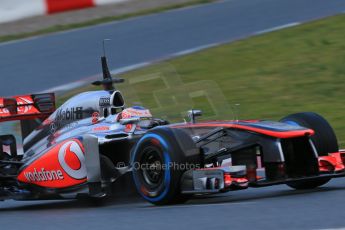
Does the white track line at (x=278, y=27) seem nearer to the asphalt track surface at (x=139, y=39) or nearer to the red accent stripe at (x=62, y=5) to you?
the asphalt track surface at (x=139, y=39)

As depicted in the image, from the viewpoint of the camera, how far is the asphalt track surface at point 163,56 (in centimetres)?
634

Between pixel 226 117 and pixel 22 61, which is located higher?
pixel 22 61

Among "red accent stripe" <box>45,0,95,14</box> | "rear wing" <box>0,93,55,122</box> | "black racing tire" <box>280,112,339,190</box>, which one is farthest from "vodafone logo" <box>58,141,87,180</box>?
"red accent stripe" <box>45,0,95,14</box>

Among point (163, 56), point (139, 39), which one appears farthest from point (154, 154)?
point (139, 39)

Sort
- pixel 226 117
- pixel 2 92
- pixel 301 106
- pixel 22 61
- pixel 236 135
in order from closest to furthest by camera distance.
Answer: pixel 236 135 < pixel 226 117 < pixel 301 106 < pixel 2 92 < pixel 22 61

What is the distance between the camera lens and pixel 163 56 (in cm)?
1595

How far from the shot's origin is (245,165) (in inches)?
285

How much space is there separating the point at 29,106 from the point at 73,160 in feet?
5.54

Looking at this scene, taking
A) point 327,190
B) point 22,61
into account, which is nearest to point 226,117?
point 327,190

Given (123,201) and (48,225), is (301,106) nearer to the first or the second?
(123,201)

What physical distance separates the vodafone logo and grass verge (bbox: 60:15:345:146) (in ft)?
6.37

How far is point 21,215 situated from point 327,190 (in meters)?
2.78

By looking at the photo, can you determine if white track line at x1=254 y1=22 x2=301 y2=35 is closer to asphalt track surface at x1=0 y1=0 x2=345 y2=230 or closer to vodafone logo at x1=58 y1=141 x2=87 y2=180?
asphalt track surface at x1=0 y1=0 x2=345 y2=230

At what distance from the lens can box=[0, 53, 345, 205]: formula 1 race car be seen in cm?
711
